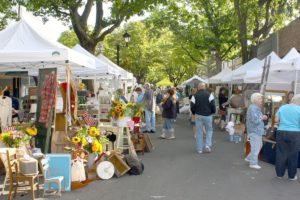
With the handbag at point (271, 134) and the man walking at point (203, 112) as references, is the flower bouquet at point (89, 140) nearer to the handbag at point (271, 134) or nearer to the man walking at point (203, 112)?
the man walking at point (203, 112)

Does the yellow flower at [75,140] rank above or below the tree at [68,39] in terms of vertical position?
below

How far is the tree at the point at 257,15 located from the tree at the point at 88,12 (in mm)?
4158

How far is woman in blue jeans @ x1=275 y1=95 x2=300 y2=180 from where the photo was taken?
8789 mm

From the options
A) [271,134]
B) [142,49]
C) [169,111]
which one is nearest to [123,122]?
[271,134]

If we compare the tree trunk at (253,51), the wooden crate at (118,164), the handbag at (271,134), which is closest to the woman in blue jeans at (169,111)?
the handbag at (271,134)

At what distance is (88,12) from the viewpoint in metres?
22.5

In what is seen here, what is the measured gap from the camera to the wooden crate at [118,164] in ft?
29.5

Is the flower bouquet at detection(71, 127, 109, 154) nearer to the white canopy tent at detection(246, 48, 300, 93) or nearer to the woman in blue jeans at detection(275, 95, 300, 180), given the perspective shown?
the woman in blue jeans at detection(275, 95, 300, 180)

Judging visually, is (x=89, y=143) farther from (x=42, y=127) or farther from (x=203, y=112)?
(x=203, y=112)

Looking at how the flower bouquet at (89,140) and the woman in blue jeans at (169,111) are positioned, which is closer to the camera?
the flower bouquet at (89,140)

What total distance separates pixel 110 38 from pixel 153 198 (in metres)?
52.1

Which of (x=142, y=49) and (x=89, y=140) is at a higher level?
(x=142, y=49)

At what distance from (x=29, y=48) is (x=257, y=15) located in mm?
16918

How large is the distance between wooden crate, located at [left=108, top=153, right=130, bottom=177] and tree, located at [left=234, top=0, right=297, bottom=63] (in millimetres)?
15588
